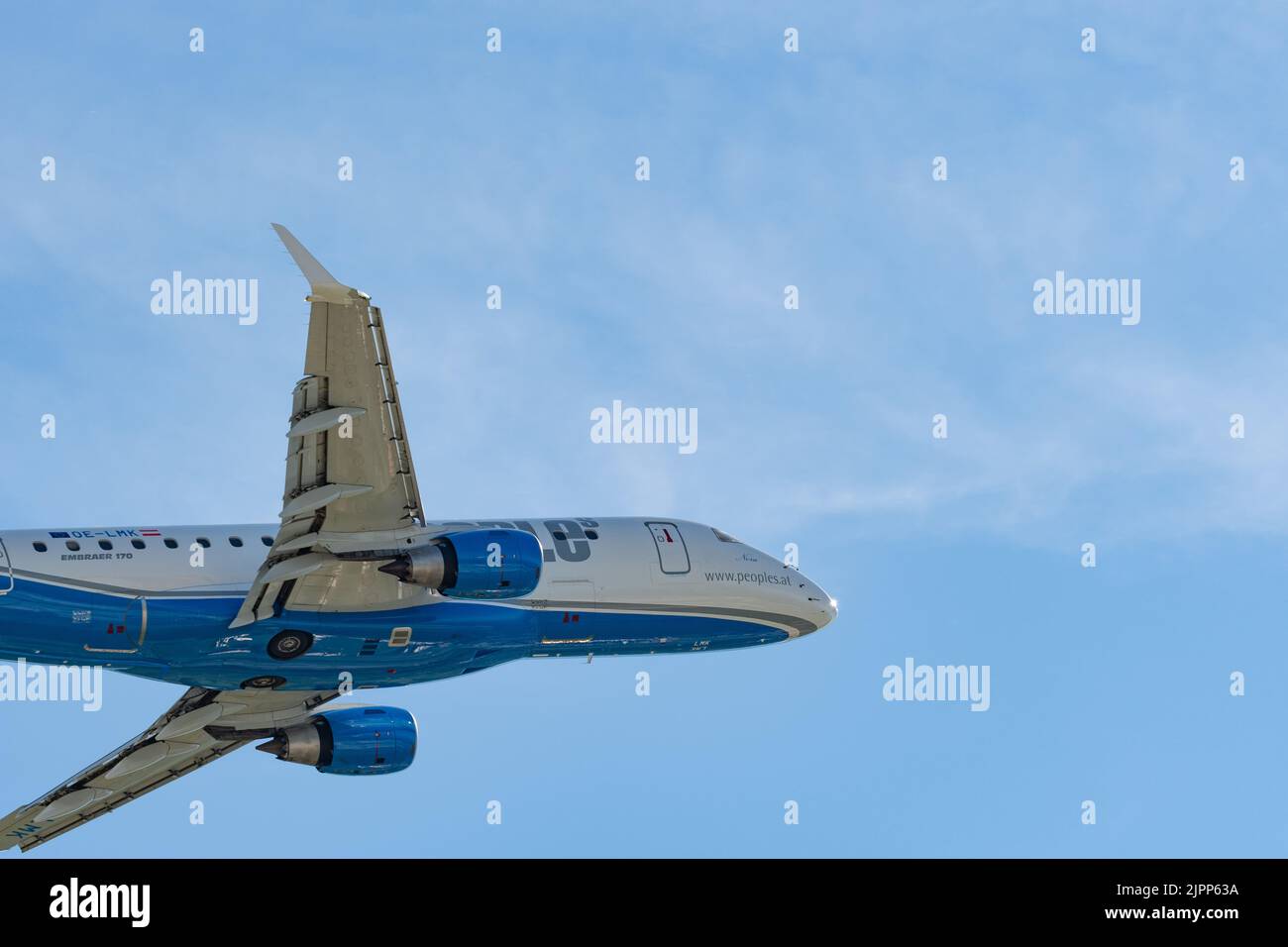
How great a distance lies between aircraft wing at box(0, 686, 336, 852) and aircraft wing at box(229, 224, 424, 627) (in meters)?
6.90

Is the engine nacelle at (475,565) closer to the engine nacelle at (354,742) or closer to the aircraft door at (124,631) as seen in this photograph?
the aircraft door at (124,631)

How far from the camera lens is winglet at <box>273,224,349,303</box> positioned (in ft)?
117

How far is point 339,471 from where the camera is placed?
39.2m

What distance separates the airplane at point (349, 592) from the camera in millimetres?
38938

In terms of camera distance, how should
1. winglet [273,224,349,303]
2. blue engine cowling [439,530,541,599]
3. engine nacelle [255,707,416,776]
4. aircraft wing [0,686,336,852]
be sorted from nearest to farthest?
winglet [273,224,349,303]
blue engine cowling [439,530,541,599]
engine nacelle [255,707,416,776]
aircraft wing [0,686,336,852]

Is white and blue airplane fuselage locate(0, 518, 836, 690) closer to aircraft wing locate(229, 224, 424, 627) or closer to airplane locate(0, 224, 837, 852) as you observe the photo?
airplane locate(0, 224, 837, 852)

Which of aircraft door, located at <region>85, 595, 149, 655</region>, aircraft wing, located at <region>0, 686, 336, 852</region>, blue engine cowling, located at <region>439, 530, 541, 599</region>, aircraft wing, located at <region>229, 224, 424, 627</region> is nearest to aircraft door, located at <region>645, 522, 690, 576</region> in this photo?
blue engine cowling, located at <region>439, 530, 541, 599</region>

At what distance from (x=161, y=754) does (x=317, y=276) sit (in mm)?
17423

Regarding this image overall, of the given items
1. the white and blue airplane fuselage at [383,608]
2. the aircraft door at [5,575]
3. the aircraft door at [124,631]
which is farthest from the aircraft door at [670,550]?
the aircraft door at [5,575]

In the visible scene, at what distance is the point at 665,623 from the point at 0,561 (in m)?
14.5

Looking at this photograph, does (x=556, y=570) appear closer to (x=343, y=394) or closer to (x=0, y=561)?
(x=343, y=394)

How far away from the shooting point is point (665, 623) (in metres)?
45.2

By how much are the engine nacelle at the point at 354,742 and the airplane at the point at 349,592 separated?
46mm
